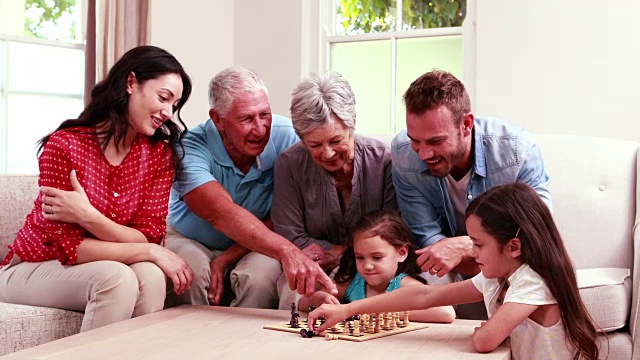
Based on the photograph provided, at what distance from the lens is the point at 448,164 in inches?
97.3

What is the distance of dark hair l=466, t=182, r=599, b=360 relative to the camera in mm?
1909

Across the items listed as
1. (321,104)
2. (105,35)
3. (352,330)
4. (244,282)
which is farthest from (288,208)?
(105,35)

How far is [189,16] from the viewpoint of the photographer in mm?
4898

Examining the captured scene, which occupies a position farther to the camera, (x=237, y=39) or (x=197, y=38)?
(x=237, y=39)

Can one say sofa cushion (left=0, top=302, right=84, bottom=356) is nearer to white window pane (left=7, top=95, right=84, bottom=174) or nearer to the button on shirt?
the button on shirt

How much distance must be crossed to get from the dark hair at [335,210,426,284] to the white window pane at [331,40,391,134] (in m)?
2.23

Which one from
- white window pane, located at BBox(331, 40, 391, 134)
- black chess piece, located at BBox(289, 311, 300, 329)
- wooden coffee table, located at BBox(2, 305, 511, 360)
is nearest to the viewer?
wooden coffee table, located at BBox(2, 305, 511, 360)

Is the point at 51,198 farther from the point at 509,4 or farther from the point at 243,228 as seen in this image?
the point at 509,4

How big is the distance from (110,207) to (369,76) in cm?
250

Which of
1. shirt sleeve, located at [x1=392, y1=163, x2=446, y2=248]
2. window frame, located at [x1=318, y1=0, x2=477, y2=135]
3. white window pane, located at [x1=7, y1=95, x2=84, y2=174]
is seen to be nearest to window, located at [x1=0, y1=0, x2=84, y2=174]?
white window pane, located at [x1=7, y1=95, x2=84, y2=174]

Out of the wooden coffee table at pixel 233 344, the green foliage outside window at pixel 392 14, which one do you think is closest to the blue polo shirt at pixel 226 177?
the wooden coffee table at pixel 233 344

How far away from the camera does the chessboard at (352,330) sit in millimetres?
1999

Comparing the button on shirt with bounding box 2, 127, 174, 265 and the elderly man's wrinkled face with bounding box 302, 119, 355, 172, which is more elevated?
the elderly man's wrinkled face with bounding box 302, 119, 355, 172

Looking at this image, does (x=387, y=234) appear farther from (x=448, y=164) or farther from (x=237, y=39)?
(x=237, y=39)
